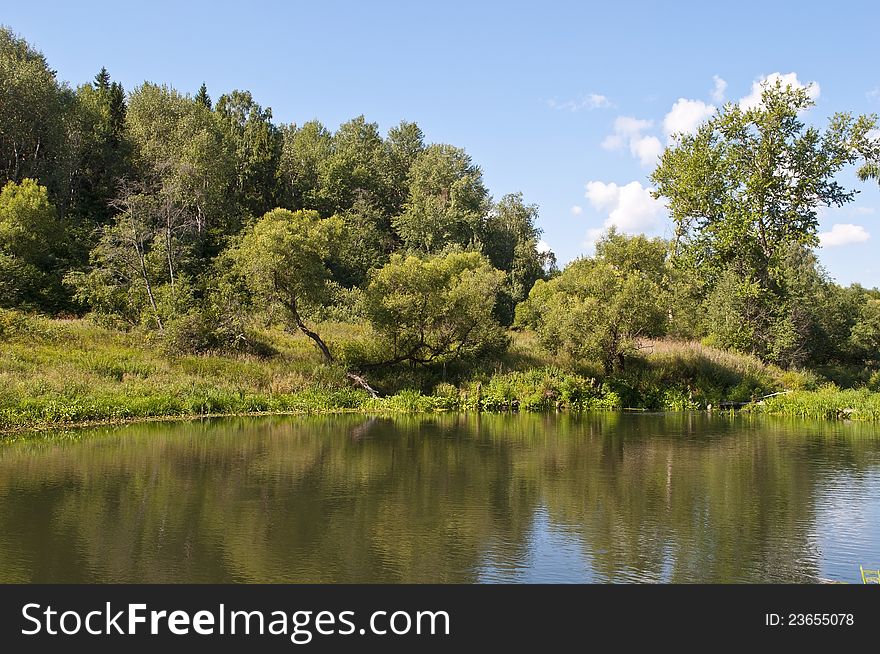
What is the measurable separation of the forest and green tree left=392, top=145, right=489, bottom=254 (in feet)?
54.4

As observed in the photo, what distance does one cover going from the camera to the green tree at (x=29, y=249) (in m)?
44.9

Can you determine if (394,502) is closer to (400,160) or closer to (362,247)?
(362,247)

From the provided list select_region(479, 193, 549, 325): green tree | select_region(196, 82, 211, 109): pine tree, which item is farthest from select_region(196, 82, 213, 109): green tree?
select_region(479, 193, 549, 325): green tree

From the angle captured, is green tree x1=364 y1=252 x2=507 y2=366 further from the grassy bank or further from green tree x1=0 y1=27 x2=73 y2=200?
green tree x1=0 y1=27 x2=73 y2=200

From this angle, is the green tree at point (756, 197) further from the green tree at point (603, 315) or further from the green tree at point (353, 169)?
the green tree at point (353, 169)

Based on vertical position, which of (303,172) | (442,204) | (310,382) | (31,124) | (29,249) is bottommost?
(310,382)

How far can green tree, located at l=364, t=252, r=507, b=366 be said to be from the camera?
134 feet

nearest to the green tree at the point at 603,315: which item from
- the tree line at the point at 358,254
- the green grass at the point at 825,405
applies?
the tree line at the point at 358,254

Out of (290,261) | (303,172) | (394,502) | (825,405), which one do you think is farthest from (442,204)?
(394,502)

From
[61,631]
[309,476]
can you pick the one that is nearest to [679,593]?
[61,631]

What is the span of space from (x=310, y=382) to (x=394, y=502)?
22300mm

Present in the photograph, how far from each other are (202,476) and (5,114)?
56100 millimetres

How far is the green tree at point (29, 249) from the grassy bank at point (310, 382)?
25.8 ft

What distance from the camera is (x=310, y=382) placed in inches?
1499
